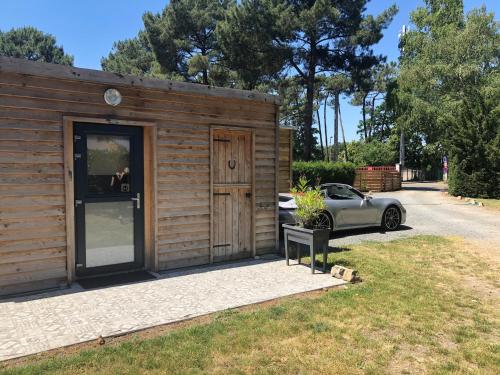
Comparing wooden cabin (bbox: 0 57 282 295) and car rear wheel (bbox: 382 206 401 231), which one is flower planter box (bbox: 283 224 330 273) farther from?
car rear wheel (bbox: 382 206 401 231)

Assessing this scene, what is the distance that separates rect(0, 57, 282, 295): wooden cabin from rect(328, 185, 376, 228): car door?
2.56 meters

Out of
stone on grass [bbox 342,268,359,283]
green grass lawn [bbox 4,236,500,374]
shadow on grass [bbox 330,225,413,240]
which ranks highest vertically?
shadow on grass [bbox 330,225,413,240]

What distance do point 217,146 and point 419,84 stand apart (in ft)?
81.8

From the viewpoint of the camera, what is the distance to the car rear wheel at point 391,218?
9.94 meters

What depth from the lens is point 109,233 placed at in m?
5.64

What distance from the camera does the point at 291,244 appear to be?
7277 millimetres

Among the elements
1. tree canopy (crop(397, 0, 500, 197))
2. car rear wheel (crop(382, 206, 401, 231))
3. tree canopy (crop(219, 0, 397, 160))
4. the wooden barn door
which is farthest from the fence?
the wooden barn door

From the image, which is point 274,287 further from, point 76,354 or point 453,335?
point 76,354

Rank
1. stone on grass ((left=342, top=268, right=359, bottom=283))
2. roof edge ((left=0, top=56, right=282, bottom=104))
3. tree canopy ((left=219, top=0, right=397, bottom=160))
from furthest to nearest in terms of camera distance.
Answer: tree canopy ((left=219, top=0, right=397, bottom=160)) → stone on grass ((left=342, top=268, right=359, bottom=283)) → roof edge ((left=0, top=56, right=282, bottom=104))

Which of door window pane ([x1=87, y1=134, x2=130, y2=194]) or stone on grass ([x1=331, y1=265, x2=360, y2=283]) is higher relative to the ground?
door window pane ([x1=87, y1=134, x2=130, y2=194])

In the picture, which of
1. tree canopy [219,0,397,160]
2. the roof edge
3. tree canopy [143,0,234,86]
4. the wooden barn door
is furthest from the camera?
tree canopy [143,0,234,86]

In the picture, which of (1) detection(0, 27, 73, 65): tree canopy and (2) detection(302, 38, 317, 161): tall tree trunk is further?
(1) detection(0, 27, 73, 65): tree canopy

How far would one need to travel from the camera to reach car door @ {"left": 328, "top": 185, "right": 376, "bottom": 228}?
9.23m

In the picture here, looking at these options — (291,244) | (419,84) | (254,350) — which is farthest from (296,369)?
(419,84)
